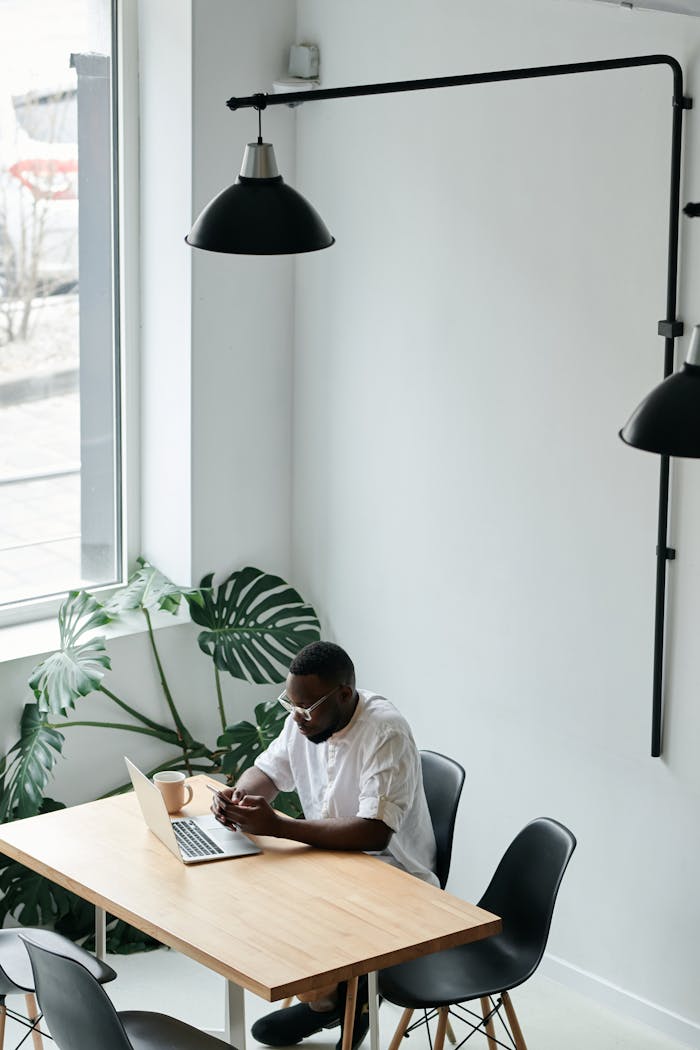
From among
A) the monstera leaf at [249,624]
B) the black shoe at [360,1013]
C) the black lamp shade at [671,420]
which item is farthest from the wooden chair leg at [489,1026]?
the black lamp shade at [671,420]

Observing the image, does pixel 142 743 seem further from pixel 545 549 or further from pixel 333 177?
pixel 333 177

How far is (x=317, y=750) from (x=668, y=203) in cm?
180

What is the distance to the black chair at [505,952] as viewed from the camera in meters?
3.40

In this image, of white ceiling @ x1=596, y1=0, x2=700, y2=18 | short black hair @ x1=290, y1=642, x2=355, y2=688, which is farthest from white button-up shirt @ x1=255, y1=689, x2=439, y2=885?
white ceiling @ x1=596, y1=0, x2=700, y2=18

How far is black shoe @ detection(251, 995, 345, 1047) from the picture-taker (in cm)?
397

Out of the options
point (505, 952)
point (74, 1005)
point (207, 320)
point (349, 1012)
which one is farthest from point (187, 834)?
point (207, 320)

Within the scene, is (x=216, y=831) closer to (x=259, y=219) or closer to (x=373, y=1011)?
(x=373, y=1011)

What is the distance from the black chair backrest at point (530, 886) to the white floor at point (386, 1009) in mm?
675

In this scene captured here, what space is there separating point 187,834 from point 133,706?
54.1 inches

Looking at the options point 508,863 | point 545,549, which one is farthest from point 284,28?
point 508,863

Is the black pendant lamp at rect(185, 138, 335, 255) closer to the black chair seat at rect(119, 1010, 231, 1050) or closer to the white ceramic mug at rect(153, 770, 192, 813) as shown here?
the white ceramic mug at rect(153, 770, 192, 813)

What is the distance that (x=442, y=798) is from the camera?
156 inches

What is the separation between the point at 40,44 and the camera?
4.67m

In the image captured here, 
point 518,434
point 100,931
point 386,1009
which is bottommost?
point 386,1009
